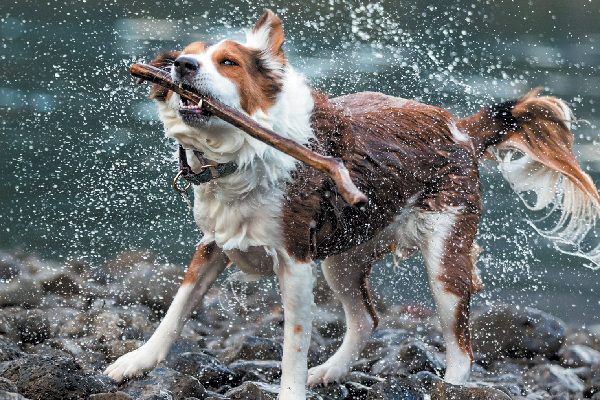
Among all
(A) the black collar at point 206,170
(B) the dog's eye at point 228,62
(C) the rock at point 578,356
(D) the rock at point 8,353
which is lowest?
(D) the rock at point 8,353

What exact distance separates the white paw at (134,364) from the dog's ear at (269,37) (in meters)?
1.59

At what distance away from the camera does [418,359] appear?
632 centimetres

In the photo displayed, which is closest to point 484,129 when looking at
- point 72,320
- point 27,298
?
point 72,320

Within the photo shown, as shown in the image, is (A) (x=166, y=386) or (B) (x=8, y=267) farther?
(B) (x=8, y=267)

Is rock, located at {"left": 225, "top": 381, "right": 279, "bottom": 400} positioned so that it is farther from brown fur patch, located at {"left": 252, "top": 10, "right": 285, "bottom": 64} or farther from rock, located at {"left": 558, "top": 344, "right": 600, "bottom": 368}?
rock, located at {"left": 558, "top": 344, "right": 600, "bottom": 368}

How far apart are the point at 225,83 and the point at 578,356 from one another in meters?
3.62

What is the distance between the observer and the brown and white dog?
475 centimetres

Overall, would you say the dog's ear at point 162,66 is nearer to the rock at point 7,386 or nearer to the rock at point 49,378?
the rock at point 49,378

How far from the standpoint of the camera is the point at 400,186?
544cm

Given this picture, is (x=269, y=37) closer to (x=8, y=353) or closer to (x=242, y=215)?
(x=242, y=215)

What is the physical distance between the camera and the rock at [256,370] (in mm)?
5797

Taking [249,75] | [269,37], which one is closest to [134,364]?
[249,75]

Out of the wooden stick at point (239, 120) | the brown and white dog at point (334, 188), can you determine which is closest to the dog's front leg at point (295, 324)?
the brown and white dog at point (334, 188)

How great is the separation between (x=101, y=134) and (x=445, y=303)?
6.05 m
